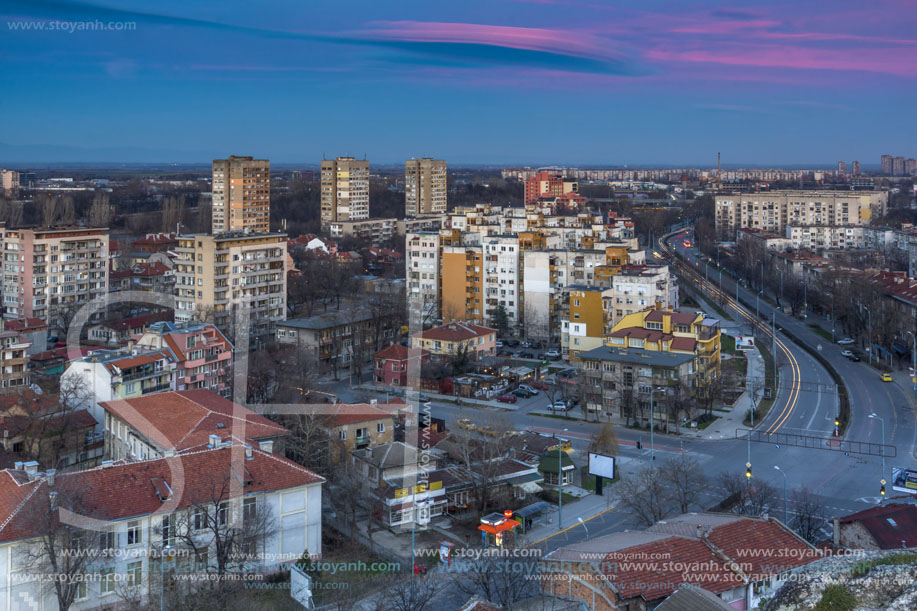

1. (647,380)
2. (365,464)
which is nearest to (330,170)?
(647,380)

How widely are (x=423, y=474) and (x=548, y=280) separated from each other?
11502 millimetres

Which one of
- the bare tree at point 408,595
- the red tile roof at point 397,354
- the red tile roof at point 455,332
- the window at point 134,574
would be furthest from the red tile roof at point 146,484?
the red tile roof at point 455,332

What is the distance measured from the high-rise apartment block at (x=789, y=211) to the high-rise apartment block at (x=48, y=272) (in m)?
30.8

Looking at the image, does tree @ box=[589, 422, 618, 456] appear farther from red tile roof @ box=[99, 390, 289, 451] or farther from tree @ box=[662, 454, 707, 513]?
red tile roof @ box=[99, 390, 289, 451]

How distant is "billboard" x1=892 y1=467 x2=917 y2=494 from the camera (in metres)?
10.5

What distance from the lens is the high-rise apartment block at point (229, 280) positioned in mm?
19234

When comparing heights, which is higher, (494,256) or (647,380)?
(494,256)

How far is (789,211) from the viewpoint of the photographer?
143 feet

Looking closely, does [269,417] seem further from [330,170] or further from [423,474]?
[330,170]

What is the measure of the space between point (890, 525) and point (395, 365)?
32.6ft

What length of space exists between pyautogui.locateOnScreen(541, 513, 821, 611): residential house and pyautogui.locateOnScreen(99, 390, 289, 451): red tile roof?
4.12 m

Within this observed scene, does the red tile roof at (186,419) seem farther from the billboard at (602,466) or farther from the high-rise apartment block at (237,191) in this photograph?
the high-rise apartment block at (237,191)

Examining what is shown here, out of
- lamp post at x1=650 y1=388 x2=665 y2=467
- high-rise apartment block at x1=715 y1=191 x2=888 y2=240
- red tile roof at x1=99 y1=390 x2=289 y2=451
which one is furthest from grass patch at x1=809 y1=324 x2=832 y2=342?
high-rise apartment block at x1=715 y1=191 x2=888 y2=240

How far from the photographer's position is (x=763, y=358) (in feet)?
62.0
